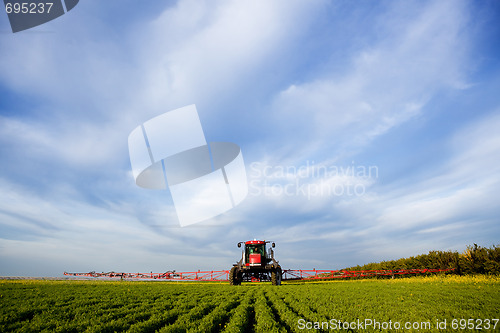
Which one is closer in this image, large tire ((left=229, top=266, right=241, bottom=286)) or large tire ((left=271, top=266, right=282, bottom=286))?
large tire ((left=271, top=266, right=282, bottom=286))

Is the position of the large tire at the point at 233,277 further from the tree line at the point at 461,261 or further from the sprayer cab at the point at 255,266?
the tree line at the point at 461,261

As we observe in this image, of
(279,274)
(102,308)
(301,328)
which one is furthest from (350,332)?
(279,274)

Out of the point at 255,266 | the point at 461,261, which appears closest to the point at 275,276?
the point at 255,266

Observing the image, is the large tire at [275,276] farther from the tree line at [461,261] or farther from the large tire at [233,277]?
the tree line at [461,261]

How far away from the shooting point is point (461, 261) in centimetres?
2953

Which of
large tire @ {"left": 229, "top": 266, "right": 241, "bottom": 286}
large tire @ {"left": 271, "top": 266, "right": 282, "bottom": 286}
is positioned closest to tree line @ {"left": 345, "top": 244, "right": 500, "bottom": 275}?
large tire @ {"left": 271, "top": 266, "right": 282, "bottom": 286}

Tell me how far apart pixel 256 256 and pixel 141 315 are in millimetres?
19413

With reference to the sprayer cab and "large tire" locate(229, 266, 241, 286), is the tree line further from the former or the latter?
"large tire" locate(229, 266, 241, 286)

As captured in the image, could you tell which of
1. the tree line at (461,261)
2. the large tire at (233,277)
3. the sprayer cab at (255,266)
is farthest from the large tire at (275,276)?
the tree line at (461,261)

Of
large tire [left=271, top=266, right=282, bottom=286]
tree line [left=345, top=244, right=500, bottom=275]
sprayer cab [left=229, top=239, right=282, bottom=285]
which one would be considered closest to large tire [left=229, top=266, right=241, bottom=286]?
sprayer cab [left=229, top=239, right=282, bottom=285]

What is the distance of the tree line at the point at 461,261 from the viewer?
2589cm

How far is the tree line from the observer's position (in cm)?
2589

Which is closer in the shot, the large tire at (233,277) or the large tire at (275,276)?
the large tire at (275,276)

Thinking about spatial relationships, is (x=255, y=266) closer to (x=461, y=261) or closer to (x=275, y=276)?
(x=275, y=276)
